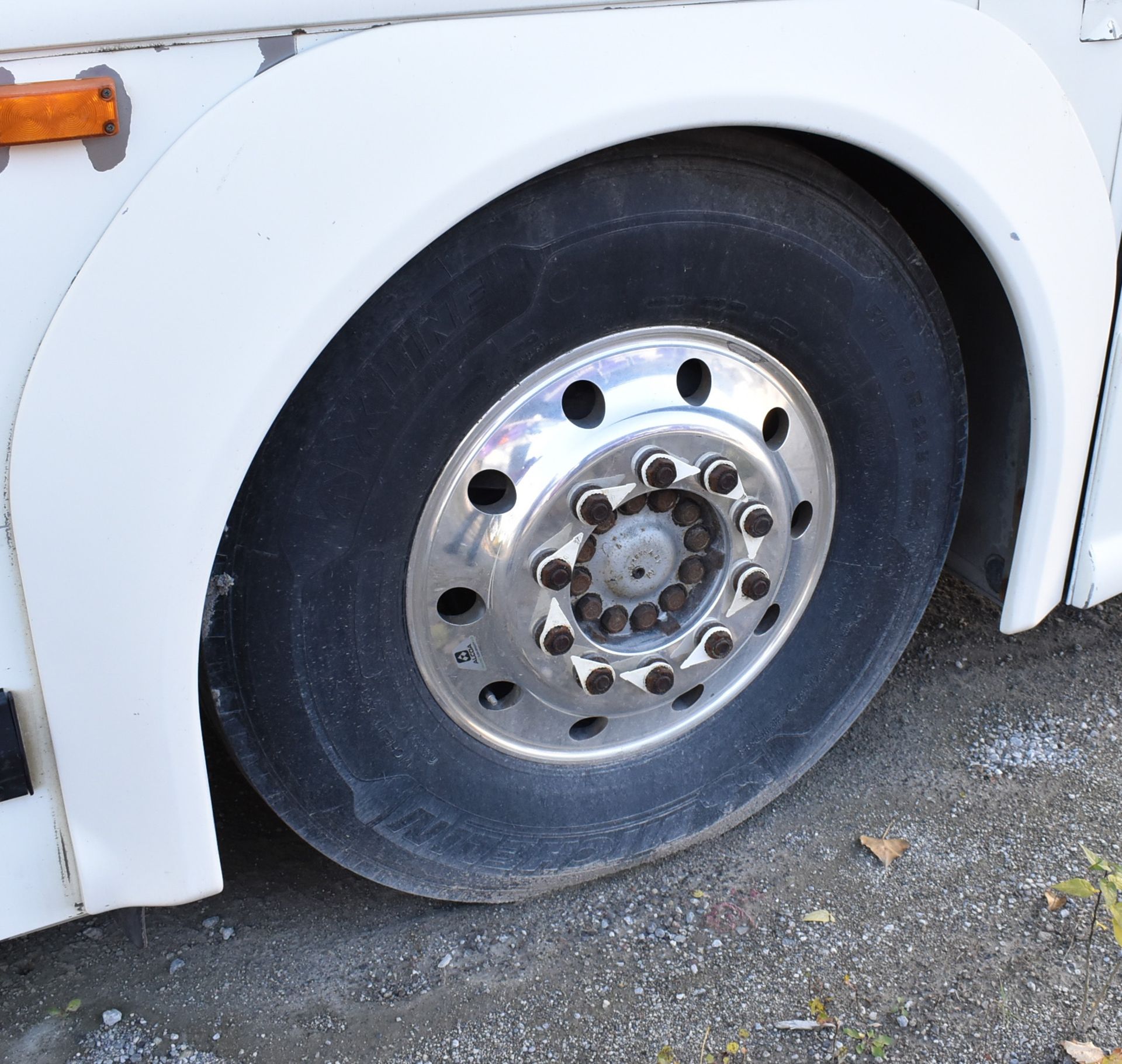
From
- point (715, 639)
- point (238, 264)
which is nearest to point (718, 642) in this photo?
point (715, 639)

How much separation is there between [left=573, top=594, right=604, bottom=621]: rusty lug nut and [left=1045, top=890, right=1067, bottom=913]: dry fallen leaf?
3.16ft

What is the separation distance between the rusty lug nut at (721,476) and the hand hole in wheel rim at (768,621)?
0.31 metres

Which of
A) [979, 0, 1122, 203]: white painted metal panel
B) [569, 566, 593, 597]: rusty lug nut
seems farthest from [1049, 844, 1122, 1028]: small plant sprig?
[979, 0, 1122, 203]: white painted metal panel

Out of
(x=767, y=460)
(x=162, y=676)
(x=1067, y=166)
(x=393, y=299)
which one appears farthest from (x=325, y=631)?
(x=1067, y=166)

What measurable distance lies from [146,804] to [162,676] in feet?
0.59

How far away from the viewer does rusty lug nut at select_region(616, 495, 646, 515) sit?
5.12ft

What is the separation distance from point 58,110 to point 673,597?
1.04 metres

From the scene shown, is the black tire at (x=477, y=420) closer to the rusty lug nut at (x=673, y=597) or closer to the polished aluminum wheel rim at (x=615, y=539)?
the polished aluminum wheel rim at (x=615, y=539)

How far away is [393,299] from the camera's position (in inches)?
49.9

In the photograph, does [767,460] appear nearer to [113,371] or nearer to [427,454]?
[427,454]

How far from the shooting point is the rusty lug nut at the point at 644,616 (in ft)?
5.42

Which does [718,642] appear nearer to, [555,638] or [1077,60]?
[555,638]

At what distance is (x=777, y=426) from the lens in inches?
65.5

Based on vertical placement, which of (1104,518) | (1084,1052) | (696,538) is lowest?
(1084,1052)
